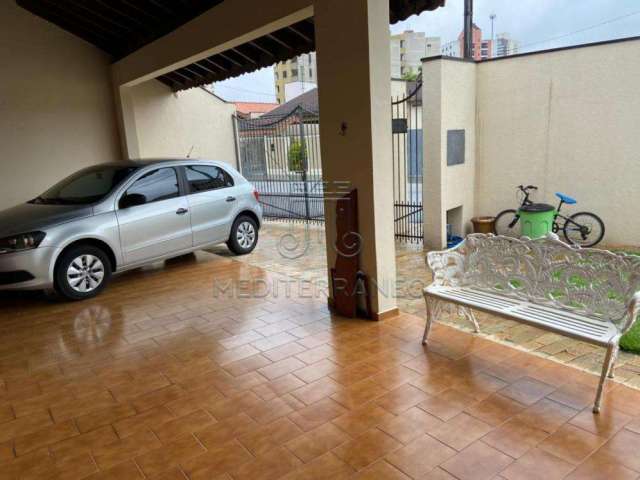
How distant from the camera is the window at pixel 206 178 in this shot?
6.00 m

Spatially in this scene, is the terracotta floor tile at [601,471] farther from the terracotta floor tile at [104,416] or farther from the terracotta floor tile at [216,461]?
Answer: the terracotta floor tile at [104,416]

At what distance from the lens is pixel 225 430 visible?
103 inches

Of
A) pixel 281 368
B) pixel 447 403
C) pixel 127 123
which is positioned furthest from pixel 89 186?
pixel 447 403

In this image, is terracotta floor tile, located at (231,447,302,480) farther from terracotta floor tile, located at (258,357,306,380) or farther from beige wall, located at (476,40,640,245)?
beige wall, located at (476,40,640,245)

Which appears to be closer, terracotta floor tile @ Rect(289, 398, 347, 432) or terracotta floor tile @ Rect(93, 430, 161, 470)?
terracotta floor tile @ Rect(93, 430, 161, 470)

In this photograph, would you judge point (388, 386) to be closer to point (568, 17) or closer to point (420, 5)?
point (420, 5)

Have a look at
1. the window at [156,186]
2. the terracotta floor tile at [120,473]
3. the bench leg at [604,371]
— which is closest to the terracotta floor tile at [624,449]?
the bench leg at [604,371]

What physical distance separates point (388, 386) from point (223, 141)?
8.23 m

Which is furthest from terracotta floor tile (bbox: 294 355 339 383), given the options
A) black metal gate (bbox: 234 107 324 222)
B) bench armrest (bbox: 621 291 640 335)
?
black metal gate (bbox: 234 107 324 222)

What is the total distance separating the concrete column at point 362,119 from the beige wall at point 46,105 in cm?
570

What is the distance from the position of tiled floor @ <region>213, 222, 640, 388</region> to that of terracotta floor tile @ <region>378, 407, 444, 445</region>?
1.24 m

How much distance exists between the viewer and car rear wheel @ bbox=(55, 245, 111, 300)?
491 centimetres

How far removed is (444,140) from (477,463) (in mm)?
5592

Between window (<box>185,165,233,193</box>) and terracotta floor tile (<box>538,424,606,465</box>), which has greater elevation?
window (<box>185,165,233,193</box>)
